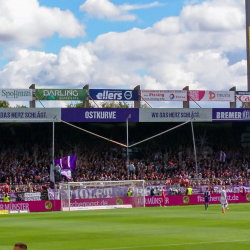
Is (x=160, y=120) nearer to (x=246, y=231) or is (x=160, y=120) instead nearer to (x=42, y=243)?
(x=246, y=231)

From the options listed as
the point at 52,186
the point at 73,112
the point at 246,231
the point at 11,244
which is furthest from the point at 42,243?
the point at 73,112

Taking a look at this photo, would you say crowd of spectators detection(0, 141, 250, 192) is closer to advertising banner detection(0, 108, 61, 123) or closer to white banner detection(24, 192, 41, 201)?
white banner detection(24, 192, 41, 201)

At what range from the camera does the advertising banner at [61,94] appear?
53491mm

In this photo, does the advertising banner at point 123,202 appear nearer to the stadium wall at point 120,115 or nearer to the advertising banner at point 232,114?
the stadium wall at point 120,115

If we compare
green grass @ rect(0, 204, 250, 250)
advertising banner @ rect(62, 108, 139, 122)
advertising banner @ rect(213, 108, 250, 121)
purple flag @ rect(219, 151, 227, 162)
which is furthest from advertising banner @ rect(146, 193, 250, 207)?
green grass @ rect(0, 204, 250, 250)

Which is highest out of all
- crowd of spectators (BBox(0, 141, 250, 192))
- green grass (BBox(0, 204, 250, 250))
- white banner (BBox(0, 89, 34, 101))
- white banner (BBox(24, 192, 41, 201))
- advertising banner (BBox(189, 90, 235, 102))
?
advertising banner (BBox(189, 90, 235, 102))

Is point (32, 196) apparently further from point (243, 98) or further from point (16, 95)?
point (243, 98)

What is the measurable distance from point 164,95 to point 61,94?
10.8 metres

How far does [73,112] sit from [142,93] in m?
7.45

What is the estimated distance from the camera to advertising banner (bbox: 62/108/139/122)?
55.2 m

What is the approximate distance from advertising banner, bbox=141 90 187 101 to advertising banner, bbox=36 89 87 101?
635 cm

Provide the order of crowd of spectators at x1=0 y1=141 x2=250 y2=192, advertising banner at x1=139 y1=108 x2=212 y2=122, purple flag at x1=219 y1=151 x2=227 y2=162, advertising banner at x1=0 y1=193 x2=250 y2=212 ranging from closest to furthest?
advertising banner at x1=0 y1=193 x2=250 y2=212 → crowd of spectators at x1=0 y1=141 x2=250 y2=192 → advertising banner at x1=139 y1=108 x2=212 y2=122 → purple flag at x1=219 y1=151 x2=227 y2=162

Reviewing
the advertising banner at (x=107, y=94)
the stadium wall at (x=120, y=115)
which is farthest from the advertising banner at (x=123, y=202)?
the advertising banner at (x=107, y=94)

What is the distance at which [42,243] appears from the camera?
18484 mm
